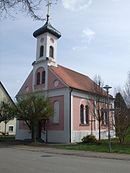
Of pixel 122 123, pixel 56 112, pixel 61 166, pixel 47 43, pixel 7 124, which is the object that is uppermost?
pixel 47 43

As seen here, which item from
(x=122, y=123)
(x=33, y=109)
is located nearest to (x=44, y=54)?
(x=33, y=109)

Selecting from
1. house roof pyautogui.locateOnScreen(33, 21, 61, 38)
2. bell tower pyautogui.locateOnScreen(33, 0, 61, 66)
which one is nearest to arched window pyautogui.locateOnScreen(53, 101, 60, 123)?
bell tower pyautogui.locateOnScreen(33, 0, 61, 66)

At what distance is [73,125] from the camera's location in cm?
2841

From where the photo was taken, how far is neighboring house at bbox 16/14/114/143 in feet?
93.7

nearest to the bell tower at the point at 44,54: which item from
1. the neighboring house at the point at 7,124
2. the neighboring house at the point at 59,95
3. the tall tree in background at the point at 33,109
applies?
the neighboring house at the point at 59,95

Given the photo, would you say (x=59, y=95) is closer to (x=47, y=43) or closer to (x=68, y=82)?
(x=68, y=82)

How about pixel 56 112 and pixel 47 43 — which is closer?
pixel 56 112

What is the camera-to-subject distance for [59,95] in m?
29.7

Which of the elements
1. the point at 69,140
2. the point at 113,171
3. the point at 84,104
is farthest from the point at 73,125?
the point at 113,171

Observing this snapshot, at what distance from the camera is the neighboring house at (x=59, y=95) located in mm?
28562

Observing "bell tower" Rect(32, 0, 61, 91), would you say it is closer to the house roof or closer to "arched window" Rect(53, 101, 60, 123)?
the house roof

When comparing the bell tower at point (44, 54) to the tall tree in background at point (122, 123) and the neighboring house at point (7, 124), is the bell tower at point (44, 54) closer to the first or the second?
the tall tree in background at point (122, 123)

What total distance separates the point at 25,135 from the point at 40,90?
6.07 metres

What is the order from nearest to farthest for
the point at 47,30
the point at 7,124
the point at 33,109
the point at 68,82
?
the point at 33,109, the point at 68,82, the point at 47,30, the point at 7,124
